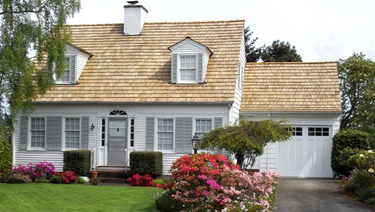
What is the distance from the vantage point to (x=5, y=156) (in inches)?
670

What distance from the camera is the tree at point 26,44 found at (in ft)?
43.4

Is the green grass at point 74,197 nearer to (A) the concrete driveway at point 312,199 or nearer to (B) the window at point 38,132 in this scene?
(B) the window at point 38,132

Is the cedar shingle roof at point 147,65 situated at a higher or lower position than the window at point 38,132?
higher

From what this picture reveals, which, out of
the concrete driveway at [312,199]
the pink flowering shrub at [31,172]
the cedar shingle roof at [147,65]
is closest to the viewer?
the concrete driveway at [312,199]

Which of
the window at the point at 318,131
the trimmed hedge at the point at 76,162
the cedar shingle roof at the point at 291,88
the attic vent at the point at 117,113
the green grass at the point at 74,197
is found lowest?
the green grass at the point at 74,197

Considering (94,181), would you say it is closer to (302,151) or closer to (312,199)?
(312,199)

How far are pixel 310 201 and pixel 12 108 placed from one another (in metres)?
9.65

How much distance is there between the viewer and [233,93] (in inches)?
650

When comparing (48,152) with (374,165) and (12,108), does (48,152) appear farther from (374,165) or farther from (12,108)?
(374,165)

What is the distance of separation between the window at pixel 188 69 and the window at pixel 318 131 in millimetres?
5677

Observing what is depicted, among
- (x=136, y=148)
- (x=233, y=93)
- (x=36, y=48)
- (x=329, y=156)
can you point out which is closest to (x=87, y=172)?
(x=136, y=148)

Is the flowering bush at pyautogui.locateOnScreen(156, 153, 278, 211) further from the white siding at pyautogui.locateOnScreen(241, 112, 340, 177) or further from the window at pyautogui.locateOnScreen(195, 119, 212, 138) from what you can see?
the white siding at pyautogui.locateOnScreen(241, 112, 340, 177)

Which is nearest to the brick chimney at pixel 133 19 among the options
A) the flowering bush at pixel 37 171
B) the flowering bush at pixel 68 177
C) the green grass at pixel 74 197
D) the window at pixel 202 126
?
the window at pixel 202 126

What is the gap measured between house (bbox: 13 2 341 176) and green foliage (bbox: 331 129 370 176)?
46.3 inches
